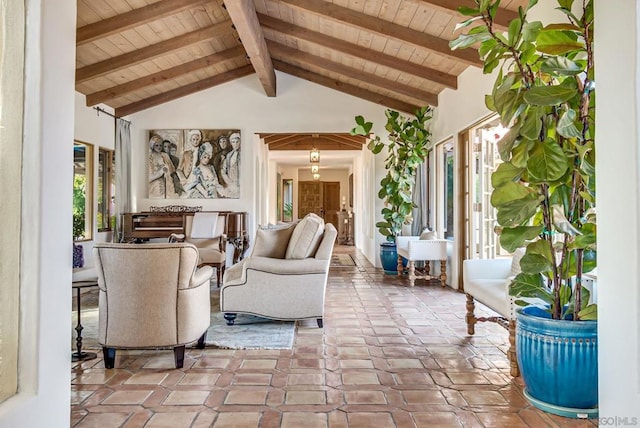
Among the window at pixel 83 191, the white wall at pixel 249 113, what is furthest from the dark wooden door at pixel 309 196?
the window at pixel 83 191

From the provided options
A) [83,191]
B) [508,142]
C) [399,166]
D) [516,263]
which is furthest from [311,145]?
[508,142]

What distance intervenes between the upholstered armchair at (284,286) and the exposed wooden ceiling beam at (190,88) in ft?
14.5

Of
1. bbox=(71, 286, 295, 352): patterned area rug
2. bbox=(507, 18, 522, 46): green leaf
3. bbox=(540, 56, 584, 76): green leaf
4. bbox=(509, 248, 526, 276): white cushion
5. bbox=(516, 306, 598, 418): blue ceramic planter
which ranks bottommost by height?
bbox=(71, 286, 295, 352): patterned area rug

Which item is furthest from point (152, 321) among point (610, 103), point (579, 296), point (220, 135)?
point (220, 135)

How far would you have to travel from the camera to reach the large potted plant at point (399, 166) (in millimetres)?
6762

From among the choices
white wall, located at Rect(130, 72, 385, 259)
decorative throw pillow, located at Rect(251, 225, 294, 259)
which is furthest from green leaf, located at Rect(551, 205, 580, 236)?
white wall, located at Rect(130, 72, 385, 259)

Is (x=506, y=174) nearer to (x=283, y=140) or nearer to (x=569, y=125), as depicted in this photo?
(x=569, y=125)

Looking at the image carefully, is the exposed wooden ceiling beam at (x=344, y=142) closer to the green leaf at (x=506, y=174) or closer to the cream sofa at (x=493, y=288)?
the cream sofa at (x=493, y=288)

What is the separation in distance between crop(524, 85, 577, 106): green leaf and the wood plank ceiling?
6.67 feet

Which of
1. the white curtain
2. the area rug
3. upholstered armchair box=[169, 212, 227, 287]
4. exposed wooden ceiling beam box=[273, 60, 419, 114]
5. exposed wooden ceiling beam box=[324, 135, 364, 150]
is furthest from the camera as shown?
exposed wooden ceiling beam box=[324, 135, 364, 150]

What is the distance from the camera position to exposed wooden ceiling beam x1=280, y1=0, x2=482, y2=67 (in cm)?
458

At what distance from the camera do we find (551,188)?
2.26 meters

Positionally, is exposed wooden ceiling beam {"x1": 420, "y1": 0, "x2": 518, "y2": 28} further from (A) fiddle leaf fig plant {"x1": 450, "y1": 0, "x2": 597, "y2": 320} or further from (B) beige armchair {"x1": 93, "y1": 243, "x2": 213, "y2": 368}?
(B) beige armchair {"x1": 93, "y1": 243, "x2": 213, "y2": 368}

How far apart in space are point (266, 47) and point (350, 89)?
1.83 meters
